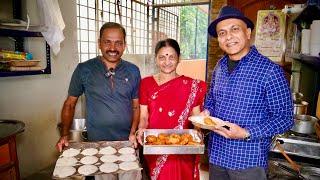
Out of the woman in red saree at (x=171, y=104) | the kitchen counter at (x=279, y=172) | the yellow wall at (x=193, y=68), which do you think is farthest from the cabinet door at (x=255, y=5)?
the yellow wall at (x=193, y=68)

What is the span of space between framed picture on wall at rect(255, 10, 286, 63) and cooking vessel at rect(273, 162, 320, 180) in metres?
2.77

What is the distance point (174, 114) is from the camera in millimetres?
2330

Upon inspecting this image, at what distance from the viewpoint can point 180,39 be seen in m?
8.62

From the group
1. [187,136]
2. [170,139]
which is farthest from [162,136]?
[187,136]

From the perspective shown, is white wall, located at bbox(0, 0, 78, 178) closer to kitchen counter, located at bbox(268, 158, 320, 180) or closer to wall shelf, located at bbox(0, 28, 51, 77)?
wall shelf, located at bbox(0, 28, 51, 77)

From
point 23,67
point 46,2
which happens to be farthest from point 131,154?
point 46,2

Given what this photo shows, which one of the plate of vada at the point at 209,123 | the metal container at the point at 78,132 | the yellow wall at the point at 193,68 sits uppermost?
the yellow wall at the point at 193,68

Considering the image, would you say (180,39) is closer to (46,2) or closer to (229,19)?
(46,2)

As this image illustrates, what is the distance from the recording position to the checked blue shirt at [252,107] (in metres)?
1.73

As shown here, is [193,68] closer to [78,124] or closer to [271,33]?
[271,33]

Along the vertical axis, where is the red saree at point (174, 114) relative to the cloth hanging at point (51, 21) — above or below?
below

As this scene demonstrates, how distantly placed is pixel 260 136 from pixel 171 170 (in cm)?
87

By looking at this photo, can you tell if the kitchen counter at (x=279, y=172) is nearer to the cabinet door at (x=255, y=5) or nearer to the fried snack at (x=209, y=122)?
the fried snack at (x=209, y=122)

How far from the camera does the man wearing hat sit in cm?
174
